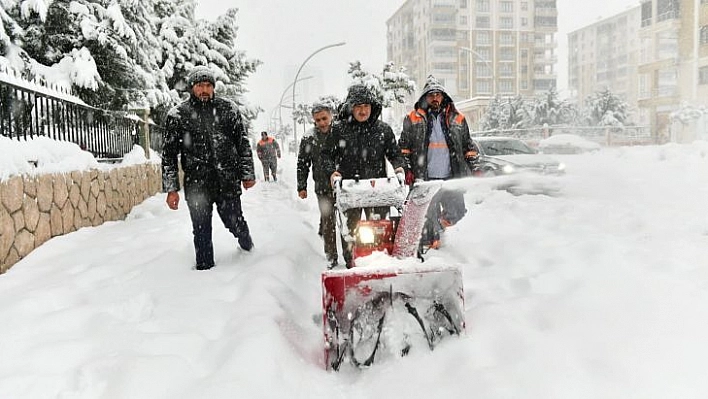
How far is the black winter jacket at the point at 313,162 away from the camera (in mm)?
5572

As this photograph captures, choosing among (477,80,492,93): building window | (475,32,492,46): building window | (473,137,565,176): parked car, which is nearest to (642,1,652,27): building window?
(473,137,565,176): parked car

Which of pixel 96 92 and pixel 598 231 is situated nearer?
pixel 598 231

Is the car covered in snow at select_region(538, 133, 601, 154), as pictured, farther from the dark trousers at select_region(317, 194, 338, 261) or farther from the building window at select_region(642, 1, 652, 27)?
the building window at select_region(642, 1, 652, 27)

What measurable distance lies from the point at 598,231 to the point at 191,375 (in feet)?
16.3

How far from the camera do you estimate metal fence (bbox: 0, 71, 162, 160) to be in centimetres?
558

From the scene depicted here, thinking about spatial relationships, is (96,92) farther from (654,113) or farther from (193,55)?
(654,113)

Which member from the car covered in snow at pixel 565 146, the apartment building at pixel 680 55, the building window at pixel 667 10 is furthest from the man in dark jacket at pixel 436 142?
the building window at pixel 667 10

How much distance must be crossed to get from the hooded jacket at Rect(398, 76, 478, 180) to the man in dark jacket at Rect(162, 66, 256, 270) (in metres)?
1.73

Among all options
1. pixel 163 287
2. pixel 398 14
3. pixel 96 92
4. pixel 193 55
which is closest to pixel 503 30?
pixel 398 14

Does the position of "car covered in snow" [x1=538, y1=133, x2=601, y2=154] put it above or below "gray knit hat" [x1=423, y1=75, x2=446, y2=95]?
below

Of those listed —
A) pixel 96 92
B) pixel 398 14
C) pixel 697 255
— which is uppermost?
pixel 398 14

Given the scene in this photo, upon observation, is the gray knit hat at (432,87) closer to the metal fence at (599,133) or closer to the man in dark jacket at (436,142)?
the man in dark jacket at (436,142)

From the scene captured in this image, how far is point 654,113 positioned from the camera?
138 feet

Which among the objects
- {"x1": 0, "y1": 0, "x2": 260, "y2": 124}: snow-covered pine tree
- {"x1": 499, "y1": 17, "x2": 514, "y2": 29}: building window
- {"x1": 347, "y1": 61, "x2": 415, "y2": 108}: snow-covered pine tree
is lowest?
{"x1": 0, "y1": 0, "x2": 260, "y2": 124}: snow-covered pine tree
